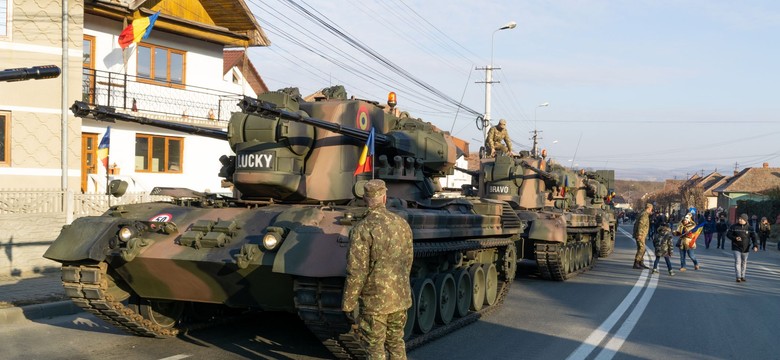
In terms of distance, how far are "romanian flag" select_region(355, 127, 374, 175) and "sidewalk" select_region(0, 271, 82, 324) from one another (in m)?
4.37

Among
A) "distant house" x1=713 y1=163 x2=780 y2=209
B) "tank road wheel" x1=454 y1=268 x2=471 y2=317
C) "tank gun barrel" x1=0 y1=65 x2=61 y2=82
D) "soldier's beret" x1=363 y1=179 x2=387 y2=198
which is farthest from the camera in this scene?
"distant house" x1=713 y1=163 x2=780 y2=209

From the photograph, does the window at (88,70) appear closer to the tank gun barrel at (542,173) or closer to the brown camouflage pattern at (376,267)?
the tank gun barrel at (542,173)

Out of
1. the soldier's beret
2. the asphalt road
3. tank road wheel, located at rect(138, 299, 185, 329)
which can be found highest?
the soldier's beret

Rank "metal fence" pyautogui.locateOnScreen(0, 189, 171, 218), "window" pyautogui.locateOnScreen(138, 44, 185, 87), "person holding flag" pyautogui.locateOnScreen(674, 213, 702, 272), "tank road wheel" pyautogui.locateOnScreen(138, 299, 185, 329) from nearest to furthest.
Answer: "tank road wheel" pyautogui.locateOnScreen(138, 299, 185, 329) < "metal fence" pyautogui.locateOnScreen(0, 189, 171, 218) < "person holding flag" pyautogui.locateOnScreen(674, 213, 702, 272) < "window" pyautogui.locateOnScreen(138, 44, 185, 87)

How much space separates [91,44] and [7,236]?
7905mm

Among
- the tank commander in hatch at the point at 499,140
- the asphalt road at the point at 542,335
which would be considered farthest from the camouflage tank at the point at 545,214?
the asphalt road at the point at 542,335

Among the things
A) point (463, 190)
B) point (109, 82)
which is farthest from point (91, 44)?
point (463, 190)

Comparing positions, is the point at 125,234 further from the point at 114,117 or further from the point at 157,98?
the point at 157,98

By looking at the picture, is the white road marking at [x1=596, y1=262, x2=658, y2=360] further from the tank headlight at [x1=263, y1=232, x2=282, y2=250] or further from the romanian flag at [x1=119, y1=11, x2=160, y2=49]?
the romanian flag at [x1=119, y1=11, x2=160, y2=49]

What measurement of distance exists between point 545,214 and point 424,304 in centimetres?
729

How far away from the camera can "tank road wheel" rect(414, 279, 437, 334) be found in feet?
26.4

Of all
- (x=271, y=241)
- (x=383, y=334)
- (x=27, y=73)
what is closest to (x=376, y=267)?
(x=383, y=334)

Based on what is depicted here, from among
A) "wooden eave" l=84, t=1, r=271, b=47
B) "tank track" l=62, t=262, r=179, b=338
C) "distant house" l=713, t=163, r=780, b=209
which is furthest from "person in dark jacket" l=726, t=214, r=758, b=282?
"distant house" l=713, t=163, r=780, b=209

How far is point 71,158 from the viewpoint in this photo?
1659 cm
